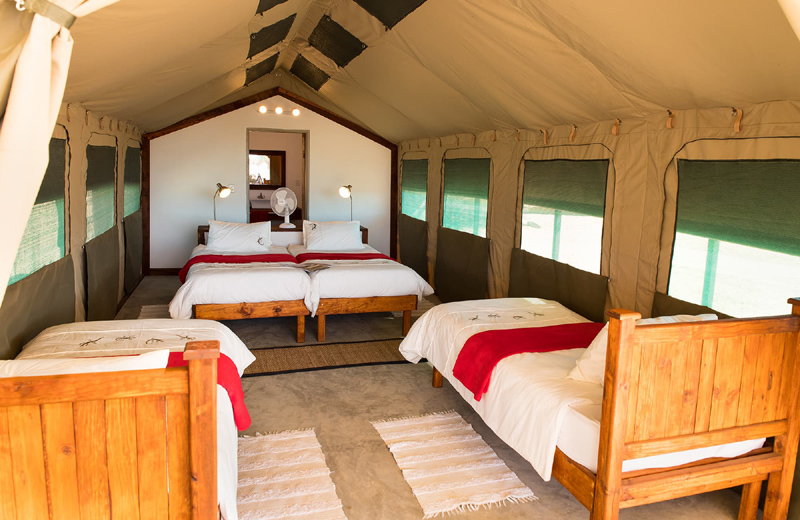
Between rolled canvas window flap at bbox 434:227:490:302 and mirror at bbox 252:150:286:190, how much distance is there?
5629 millimetres

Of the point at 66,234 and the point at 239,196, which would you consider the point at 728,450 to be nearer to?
the point at 66,234

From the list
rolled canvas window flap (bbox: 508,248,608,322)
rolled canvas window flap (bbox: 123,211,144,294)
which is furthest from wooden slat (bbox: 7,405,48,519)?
rolled canvas window flap (bbox: 123,211,144,294)

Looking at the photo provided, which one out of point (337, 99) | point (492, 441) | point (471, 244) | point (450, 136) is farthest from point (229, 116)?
point (492, 441)

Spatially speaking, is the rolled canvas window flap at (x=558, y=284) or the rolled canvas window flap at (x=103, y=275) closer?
the rolled canvas window flap at (x=558, y=284)

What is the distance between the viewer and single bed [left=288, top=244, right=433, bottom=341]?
473 cm

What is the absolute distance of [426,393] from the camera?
148 inches

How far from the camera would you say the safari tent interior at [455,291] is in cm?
157

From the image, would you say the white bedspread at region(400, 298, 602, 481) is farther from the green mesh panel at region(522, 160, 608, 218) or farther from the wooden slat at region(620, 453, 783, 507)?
the green mesh panel at region(522, 160, 608, 218)

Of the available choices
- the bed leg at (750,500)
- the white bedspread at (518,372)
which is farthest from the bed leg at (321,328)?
the bed leg at (750,500)

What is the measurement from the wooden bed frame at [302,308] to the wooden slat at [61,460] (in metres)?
2.98

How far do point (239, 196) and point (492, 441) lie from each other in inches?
214

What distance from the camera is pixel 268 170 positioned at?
11578 mm

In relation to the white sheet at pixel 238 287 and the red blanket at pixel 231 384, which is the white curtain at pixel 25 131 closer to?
the red blanket at pixel 231 384

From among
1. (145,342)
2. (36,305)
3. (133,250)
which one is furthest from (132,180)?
(145,342)
